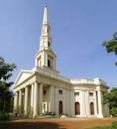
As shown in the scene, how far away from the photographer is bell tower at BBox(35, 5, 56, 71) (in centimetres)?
5045

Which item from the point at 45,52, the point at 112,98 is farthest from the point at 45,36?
the point at 112,98

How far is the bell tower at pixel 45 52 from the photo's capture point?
166 ft

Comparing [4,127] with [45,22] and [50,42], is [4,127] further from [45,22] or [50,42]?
Answer: [45,22]

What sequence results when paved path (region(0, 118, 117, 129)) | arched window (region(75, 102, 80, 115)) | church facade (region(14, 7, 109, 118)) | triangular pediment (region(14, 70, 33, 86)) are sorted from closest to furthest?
paved path (region(0, 118, 117, 129)), church facade (region(14, 7, 109, 118)), triangular pediment (region(14, 70, 33, 86)), arched window (region(75, 102, 80, 115))

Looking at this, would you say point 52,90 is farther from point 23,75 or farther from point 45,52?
point 45,52

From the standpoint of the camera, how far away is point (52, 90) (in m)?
45.3

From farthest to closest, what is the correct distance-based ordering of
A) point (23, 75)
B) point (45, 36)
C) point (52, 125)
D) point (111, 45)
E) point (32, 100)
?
point (45, 36)
point (23, 75)
point (32, 100)
point (52, 125)
point (111, 45)

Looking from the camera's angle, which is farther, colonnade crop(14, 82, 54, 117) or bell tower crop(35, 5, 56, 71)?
bell tower crop(35, 5, 56, 71)

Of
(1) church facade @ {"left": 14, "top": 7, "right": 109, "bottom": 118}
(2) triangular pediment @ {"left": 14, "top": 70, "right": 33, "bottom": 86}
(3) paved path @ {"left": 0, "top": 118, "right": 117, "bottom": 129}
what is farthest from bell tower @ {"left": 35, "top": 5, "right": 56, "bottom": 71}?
(3) paved path @ {"left": 0, "top": 118, "right": 117, "bottom": 129}

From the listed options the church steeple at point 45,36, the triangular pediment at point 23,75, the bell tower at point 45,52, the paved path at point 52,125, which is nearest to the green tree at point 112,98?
the paved path at point 52,125

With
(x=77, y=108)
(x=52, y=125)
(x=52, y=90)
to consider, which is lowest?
(x=52, y=125)

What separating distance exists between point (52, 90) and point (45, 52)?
10224 millimetres

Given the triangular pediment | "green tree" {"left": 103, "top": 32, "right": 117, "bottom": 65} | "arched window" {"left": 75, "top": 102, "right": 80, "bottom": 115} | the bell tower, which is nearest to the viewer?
"green tree" {"left": 103, "top": 32, "right": 117, "bottom": 65}

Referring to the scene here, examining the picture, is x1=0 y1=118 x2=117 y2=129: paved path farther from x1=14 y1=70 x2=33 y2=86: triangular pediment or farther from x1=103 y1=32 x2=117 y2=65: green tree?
x1=14 y1=70 x2=33 y2=86: triangular pediment
